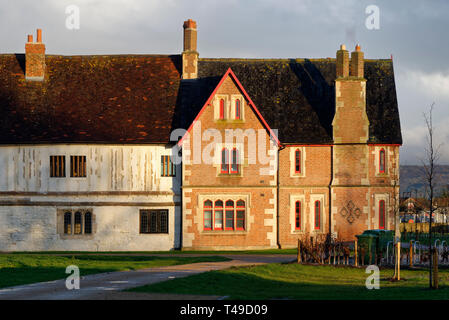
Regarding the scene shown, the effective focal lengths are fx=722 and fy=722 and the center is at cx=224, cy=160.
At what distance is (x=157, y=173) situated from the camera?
151 feet

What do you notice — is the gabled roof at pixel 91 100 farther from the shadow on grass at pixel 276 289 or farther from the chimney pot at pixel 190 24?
the shadow on grass at pixel 276 289

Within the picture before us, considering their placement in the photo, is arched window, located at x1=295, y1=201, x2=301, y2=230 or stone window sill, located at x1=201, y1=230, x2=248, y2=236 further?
arched window, located at x1=295, y1=201, x2=301, y2=230

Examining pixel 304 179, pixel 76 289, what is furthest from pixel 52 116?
pixel 76 289

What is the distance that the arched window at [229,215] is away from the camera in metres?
45.4

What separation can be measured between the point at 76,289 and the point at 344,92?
30.4m

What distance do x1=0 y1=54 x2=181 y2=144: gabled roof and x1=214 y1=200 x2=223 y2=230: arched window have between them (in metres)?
5.35

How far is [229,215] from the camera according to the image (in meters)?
45.5

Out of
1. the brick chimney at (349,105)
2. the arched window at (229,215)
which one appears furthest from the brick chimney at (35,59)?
the brick chimney at (349,105)

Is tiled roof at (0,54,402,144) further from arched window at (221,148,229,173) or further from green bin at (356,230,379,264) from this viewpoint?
green bin at (356,230,379,264)

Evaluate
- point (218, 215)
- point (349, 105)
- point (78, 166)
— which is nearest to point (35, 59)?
point (78, 166)

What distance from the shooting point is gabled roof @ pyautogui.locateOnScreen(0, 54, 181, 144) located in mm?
46219

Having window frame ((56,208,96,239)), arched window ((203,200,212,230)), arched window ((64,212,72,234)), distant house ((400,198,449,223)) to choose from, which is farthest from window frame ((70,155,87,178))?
distant house ((400,198,449,223))

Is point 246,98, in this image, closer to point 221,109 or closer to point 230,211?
point 221,109
